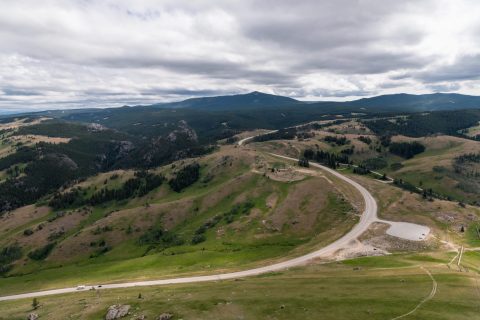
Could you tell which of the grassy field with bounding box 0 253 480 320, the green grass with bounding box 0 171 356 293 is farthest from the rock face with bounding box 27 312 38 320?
the green grass with bounding box 0 171 356 293

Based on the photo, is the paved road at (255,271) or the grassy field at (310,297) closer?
the grassy field at (310,297)

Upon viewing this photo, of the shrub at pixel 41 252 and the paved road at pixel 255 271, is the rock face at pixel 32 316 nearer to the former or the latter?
the paved road at pixel 255 271

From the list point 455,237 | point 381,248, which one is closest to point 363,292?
point 381,248

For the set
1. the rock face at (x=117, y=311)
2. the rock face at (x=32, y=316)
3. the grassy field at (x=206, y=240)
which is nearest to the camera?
the rock face at (x=117, y=311)

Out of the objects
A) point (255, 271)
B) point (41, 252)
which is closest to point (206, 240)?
point (255, 271)

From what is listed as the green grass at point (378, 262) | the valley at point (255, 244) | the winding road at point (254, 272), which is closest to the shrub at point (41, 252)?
the valley at point (255, 244)

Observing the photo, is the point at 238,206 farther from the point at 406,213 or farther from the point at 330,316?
the point at 330,316

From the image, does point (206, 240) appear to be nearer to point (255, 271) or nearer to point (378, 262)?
point (255, 271)

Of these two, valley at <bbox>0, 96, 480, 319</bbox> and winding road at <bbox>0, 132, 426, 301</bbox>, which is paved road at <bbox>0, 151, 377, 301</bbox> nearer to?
winding road at <bbox>0, 132, 426, 301</bbox>
